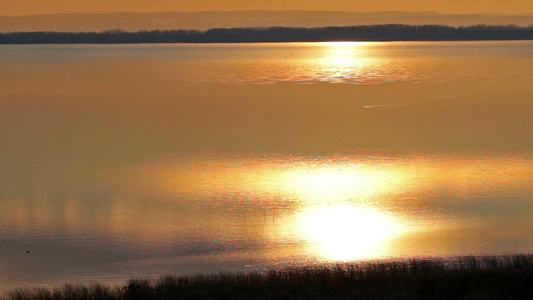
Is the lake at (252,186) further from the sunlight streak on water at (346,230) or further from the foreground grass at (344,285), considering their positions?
the foreground grass at (344,285)

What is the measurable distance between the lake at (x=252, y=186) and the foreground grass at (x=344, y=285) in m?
Answer: 1.80

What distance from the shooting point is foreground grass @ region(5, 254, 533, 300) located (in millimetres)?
10367

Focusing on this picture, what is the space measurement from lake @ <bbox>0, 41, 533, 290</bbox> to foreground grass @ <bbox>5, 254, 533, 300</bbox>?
70.9 inches

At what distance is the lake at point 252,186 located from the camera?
1440 cm

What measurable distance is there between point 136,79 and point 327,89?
683 inches

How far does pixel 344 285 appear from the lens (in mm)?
10914

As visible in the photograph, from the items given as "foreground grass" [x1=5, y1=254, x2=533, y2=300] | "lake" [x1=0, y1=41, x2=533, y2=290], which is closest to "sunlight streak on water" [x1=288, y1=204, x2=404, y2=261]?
"lake" [x1=0, y1=41, x2=533, y2=290]

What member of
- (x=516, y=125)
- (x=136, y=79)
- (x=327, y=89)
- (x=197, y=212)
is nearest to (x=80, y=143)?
(x=197, y=212)

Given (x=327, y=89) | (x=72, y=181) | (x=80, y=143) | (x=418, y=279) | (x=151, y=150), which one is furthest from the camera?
(x=327, y=89)

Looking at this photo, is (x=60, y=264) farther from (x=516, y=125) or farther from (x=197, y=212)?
(x=516, y=125)

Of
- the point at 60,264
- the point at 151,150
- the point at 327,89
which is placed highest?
the point at 327,89

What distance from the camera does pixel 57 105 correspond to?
42.8m

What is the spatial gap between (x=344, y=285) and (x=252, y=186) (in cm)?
905


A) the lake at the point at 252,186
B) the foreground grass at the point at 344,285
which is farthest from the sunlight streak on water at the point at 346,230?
the foreground grass at the point at 344,285
